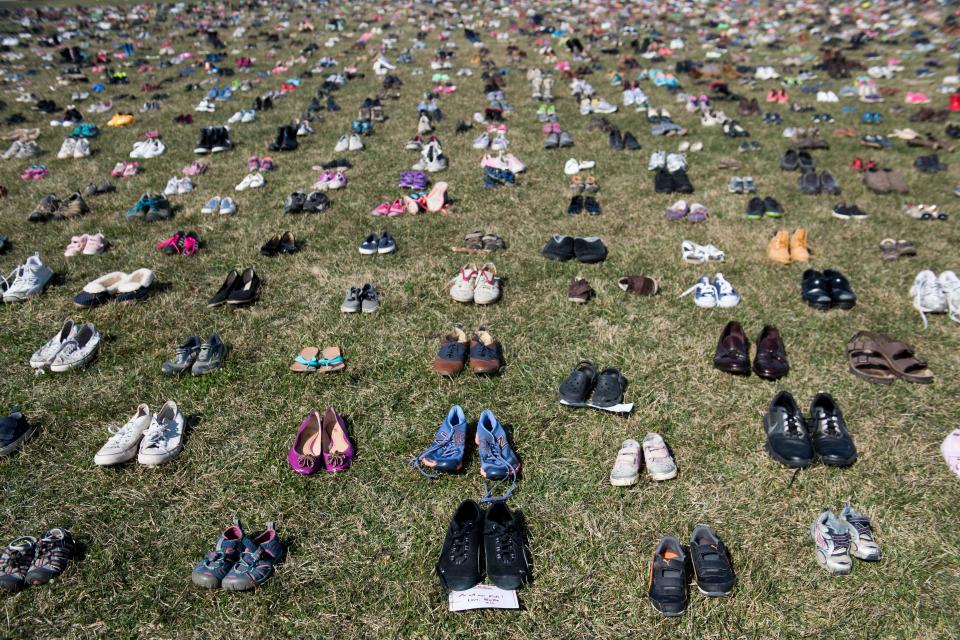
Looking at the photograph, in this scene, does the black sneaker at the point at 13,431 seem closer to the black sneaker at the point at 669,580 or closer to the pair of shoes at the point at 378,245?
the pair of shoes at the point at 378,245

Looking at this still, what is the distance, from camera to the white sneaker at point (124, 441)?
448 centimetres

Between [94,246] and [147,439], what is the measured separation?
16.3 feet

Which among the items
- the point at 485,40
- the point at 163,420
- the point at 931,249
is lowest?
the point at 931,249

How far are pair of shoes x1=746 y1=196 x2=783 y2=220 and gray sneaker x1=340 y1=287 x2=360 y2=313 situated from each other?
694cm

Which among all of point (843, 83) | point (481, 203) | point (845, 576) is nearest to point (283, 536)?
point (845, 576)

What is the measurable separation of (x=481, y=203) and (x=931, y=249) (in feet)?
24.2

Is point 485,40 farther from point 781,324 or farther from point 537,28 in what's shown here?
point 781,324

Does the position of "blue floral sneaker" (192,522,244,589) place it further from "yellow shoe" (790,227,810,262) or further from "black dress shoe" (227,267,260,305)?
"yellow shoe" (790,227,810,262)

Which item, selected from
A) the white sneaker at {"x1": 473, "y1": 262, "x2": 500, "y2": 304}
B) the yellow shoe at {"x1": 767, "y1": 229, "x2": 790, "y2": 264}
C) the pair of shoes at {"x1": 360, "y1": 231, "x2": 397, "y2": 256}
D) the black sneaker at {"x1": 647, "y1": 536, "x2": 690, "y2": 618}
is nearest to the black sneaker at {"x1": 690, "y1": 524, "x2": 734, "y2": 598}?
the black sneaker at {"x1": 647, "y1": 536, "x2": 690, "y2": 618}

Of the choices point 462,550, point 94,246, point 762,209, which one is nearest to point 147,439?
point 462,550

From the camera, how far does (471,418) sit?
4.96m

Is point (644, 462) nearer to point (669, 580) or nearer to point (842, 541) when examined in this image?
point (669, 580)

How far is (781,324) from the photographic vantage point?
241 inches

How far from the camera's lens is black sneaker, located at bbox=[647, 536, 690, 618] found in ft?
11.1
